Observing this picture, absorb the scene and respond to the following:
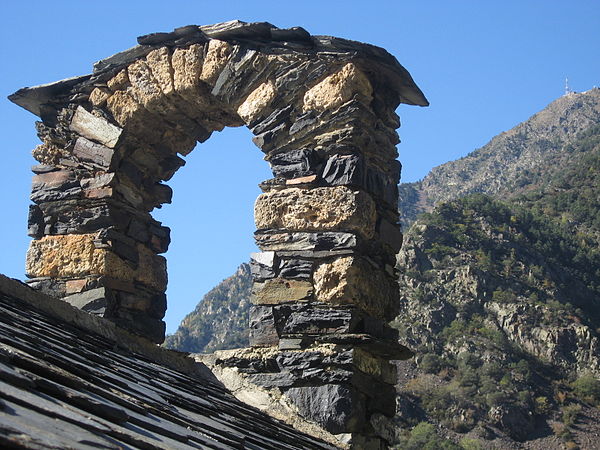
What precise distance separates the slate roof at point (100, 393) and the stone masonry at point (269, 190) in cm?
49

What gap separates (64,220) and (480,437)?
27.5 m

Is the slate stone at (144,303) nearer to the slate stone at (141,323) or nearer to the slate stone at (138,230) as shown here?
the slate stone at (141,323)

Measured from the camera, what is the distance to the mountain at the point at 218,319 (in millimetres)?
45772

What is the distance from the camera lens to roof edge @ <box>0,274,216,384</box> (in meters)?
4.00

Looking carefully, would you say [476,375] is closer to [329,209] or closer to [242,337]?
[242,337]

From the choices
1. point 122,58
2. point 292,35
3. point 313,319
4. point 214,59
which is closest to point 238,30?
point 214,59

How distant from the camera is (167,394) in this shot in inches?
135

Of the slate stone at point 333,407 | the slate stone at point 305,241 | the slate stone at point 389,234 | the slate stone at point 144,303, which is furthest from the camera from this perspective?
the slate stone at point 144,303

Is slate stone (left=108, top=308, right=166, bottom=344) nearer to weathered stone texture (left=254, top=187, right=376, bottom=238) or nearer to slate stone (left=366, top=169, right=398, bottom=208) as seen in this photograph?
weathered stone texture (left=254, top=187, right=376, bottom=238)

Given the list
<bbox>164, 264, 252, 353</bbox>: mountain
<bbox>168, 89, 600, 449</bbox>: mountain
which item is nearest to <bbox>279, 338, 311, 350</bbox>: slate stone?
<bbox>168, 89, 600, 449</bbox>: mountain

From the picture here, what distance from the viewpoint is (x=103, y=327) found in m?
4.32

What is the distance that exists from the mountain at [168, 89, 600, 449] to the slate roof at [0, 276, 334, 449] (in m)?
25.7

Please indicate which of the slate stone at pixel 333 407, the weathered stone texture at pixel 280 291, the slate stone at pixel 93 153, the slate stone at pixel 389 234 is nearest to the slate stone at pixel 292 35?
the slate stone at pixel 389 234

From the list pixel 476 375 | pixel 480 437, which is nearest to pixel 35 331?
pixel 480 437
